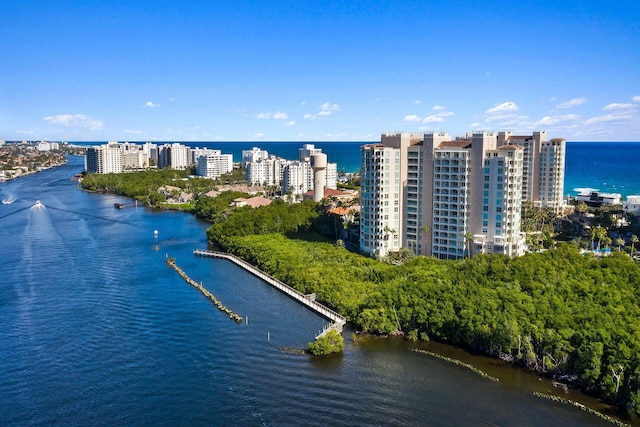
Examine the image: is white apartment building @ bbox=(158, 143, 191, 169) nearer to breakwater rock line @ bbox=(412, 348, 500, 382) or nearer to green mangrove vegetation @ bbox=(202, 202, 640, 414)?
green mangrove vegetation @ bbox=(202, 202, 640, 414)

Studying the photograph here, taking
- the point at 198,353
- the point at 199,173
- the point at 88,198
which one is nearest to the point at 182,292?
the point at 198,353

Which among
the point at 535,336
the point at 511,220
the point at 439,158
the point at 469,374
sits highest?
the point at 439,158

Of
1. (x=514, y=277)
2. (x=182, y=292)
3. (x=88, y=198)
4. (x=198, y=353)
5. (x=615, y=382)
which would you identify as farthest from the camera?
(x=88, y=198)

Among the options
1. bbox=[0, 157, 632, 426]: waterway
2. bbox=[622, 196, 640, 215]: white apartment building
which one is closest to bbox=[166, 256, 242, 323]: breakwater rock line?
bbox=[0, 157, 632, 426]: waterway

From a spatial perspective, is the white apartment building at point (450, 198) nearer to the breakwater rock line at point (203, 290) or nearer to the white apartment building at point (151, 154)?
the breakwater rock line at point (203, 290)

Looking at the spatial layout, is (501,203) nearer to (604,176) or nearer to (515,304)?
(515,304)

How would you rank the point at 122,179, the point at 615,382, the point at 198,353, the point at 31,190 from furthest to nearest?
the point at 122,179 → the point at 31,190 → the point at 198,353 → the point at 615,382

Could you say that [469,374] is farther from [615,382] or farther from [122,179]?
[122,179]
